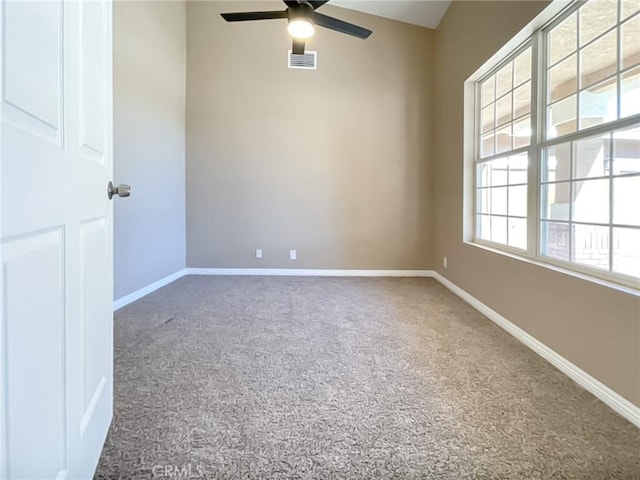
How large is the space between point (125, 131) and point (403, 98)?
132 inches

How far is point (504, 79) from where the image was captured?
2.95 meters

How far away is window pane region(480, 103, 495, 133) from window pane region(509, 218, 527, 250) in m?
1.01

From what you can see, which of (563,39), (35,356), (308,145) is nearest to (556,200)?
(563,39)

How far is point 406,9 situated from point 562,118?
9.20ft

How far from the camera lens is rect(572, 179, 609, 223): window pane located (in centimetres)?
186

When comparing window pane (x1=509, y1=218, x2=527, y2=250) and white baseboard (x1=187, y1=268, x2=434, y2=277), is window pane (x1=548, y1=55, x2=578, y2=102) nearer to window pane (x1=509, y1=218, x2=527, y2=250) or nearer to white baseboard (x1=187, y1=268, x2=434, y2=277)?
window pane (x1=509, y1=218, x2=527, y2=250)

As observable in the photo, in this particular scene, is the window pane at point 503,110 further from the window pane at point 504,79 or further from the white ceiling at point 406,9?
the white ceiling at point 406,9

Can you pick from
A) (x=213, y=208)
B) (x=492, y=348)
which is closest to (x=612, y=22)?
(x=492, y=348)

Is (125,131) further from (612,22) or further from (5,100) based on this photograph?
(612,22)

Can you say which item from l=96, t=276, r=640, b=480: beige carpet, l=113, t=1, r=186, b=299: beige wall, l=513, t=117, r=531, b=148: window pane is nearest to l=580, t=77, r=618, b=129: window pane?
l=513, t=117, r=531, b=148: window pane

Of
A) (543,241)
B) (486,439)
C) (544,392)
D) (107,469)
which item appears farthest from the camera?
(543,241)

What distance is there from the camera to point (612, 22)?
6.01ft

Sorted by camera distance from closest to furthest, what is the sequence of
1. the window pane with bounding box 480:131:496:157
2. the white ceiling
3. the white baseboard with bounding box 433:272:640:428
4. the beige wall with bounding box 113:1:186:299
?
the white baseboard with bounding box 433:272:640:428 < the beige wall with bounding box 113:1:186:299 < the window pane with bounding box 480:131:496:157 < the white ceiling

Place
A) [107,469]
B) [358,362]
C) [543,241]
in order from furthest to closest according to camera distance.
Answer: [543,241]
[358,362]
[107,469]
